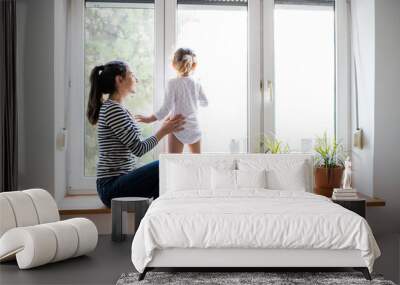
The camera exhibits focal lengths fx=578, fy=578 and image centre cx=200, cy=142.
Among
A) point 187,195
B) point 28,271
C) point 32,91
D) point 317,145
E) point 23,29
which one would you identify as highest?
point 23,29

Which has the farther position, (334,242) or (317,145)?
(317,145)

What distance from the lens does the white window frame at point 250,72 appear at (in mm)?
6281

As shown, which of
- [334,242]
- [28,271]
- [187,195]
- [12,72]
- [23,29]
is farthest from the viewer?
[23,29]

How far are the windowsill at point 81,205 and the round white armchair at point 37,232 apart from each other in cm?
69

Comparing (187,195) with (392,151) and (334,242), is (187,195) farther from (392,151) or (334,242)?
(392,151)

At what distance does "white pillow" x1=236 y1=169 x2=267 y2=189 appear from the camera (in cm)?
524

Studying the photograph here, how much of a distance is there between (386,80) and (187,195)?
259 centimetres

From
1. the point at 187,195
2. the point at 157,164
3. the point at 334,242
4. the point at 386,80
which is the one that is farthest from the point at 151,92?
the point at 334,242

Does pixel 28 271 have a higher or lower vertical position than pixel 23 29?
lower

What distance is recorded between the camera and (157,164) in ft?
19.4

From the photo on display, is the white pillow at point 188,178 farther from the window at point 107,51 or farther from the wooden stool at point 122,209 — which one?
the window at point 107,51

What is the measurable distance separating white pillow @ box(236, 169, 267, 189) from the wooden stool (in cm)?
91

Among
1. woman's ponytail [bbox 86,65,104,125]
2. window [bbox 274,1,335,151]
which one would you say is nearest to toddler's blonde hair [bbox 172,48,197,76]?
woman's ponytail [bbox 86,65,104,125]

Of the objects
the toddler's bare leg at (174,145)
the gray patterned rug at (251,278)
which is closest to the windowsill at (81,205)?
the toddler's bare leg at (174,145)
